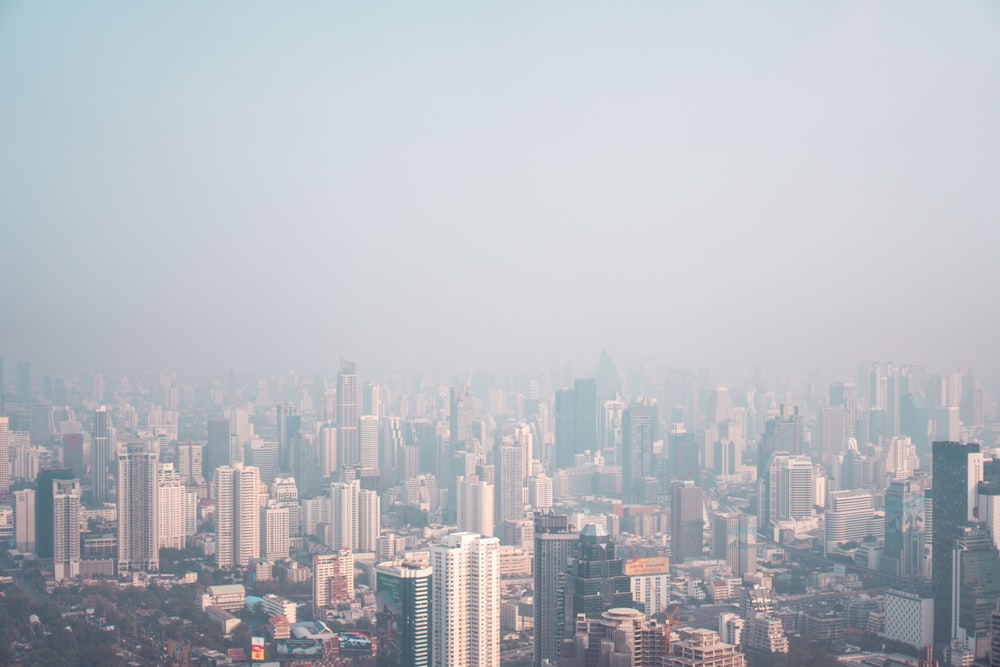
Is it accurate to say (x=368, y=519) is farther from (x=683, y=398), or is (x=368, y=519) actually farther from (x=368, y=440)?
(x=683, y=398)

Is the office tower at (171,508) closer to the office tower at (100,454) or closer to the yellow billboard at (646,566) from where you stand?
the office tower at (100,454)

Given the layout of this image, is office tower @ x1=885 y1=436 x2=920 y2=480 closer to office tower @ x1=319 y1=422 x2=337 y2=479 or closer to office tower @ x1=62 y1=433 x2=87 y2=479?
office tower @ x1=319 y1=422 x2=337 y2=479

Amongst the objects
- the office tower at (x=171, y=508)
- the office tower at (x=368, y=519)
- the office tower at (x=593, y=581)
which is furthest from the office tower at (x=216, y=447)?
the office tower at (x=593, y=581)

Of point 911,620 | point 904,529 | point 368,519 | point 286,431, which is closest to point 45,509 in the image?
point 286,431

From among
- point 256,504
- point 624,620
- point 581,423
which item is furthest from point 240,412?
point 624,620

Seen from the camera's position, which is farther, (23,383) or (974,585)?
(23,383)

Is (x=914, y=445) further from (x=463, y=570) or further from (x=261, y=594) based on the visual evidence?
(x=261, y=594)
